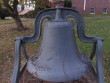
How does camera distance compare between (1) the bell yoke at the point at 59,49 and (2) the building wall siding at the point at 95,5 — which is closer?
(1) the bell yoke at the point at 59,49

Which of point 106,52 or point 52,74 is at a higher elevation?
point 52,74

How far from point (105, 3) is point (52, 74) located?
72.6 feet

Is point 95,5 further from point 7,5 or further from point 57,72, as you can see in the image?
point 57,72

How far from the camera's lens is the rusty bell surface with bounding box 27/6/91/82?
2.34 metres

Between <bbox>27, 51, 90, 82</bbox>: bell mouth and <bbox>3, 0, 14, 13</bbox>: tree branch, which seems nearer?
<bbox>27, 51, 90, 82</bbox>: bell mouth

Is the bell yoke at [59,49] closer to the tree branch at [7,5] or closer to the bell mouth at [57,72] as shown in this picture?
the bell mouth at [57,72]

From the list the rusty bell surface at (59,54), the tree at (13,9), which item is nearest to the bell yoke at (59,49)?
the rusty bell surface at (59,54)

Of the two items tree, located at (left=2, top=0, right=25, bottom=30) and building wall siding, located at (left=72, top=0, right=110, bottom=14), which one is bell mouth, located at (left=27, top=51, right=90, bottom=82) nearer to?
tree, located at (left=2, top=0, right=25, bottom=30)

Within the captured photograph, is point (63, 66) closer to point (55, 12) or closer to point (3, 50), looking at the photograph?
point (55, 12)

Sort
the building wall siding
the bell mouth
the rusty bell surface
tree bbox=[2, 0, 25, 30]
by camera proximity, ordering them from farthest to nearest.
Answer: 1. the building wall siding
2. tree bbox=[2, 0, 25, 30]
3. the rusty bell surface
4. the bell mouth

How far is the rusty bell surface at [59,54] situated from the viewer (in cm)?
234

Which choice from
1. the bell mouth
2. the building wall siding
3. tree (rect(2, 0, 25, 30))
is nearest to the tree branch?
tree (rect(2, 0, 25, 30))

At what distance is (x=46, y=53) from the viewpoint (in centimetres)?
253

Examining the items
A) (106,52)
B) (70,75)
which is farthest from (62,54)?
(106,52)
